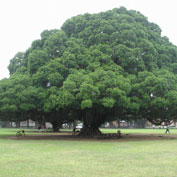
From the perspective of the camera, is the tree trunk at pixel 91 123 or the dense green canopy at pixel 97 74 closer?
the dense green canopy at pixel 97 74

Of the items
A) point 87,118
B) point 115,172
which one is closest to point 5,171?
point 115,172

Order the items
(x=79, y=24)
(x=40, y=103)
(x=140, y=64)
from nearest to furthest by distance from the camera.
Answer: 1. (x=40, y=103)
2. (x=140, y=64)
3. (x=79, y=24)

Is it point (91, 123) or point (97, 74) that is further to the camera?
point (91, 123)

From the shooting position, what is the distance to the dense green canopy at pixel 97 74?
22.7 meters

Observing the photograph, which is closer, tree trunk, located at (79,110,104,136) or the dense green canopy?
the dense green canopy

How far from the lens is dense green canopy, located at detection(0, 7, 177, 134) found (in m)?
22.7

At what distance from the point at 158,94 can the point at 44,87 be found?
422 inches

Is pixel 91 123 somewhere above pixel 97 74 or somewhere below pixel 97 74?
below

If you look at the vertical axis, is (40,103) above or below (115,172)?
above

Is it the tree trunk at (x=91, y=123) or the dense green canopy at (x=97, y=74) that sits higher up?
the dense green canopy at (x=97, y=74)

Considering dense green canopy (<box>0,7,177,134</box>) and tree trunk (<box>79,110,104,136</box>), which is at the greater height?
dense green canopy (<box>0,7,177,134</box>)

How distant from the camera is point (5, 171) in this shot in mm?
9922

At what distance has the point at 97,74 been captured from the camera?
23281mm

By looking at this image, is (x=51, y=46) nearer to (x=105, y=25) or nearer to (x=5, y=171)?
(x=105, y=25)
